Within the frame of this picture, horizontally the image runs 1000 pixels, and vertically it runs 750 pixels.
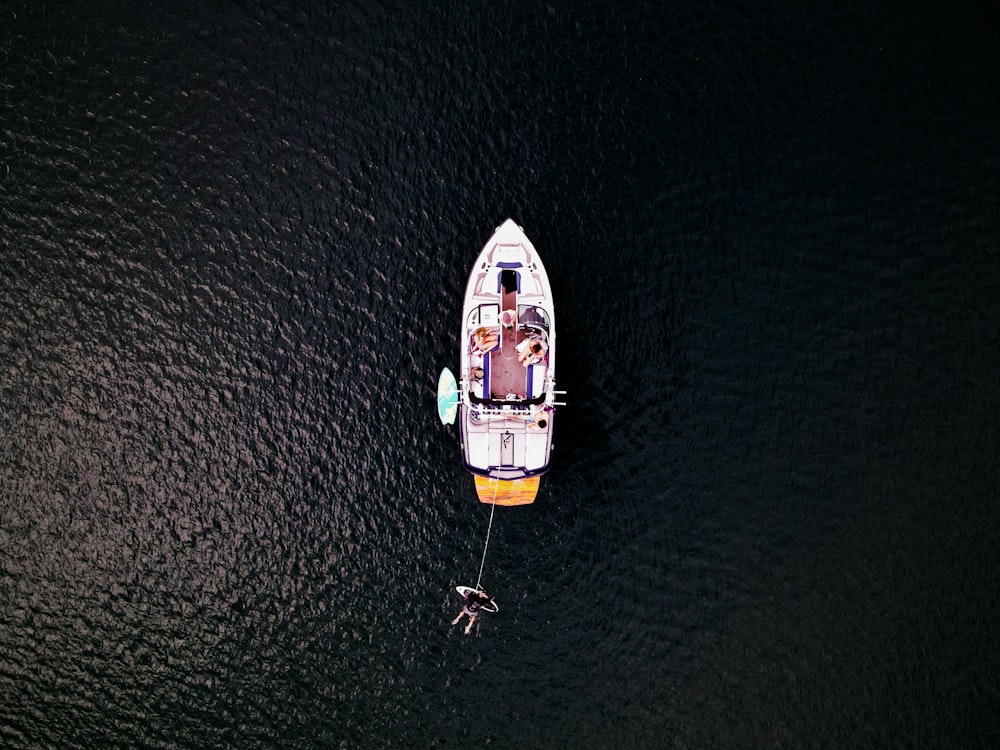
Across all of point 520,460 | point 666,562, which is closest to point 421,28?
point 520,460

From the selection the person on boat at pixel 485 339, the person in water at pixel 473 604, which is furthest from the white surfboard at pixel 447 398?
the person in water at pixel 473 604

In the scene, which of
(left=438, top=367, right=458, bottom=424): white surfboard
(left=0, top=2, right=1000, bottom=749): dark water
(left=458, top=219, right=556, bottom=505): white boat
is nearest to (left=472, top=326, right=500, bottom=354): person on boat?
(left=458, top=219, right=556, bottom=505): white boat

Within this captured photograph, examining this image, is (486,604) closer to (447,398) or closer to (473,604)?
(473,604)

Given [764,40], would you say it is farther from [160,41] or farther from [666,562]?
[160,41]

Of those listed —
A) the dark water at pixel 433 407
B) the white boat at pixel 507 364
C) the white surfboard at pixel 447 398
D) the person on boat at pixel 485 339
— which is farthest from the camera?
the dark water at pixel 433 407

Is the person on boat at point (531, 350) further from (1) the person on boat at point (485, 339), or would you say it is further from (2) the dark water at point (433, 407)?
(2) the dark water at point (433, 407)
